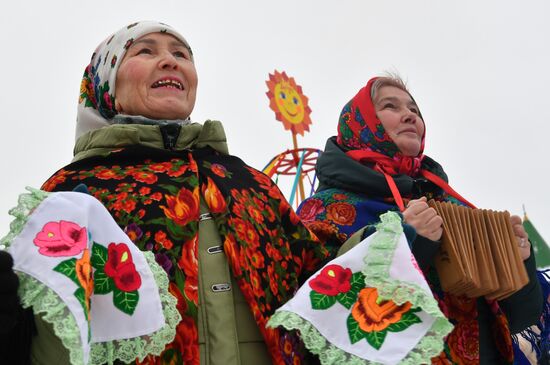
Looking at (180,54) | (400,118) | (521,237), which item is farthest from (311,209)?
(180,54)

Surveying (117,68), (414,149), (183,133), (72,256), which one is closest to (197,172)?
(183,133)

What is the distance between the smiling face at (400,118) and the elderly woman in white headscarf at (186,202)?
1141mm

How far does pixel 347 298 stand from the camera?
81.0 inches

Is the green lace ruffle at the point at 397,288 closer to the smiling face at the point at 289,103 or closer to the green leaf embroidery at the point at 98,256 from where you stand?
the green leaf embroidery at the point at 98,256

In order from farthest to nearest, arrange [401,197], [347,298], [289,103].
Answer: [289,103] → [401,197] → [347,298]

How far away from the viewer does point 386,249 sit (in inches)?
81.1

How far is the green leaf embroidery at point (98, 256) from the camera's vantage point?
1.85 metres

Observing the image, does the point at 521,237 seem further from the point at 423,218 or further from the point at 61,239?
the point at 61,239

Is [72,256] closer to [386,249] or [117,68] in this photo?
[386,249]

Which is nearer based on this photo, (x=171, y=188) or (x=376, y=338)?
(x=376, y=338)

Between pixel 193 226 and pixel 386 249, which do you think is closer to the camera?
pixel 386 249

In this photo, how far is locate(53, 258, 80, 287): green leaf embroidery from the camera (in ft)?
5.50

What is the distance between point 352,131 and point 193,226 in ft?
5.46

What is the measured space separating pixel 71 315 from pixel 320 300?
692 mm
